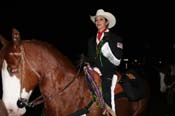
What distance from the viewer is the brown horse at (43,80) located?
5.27 metres

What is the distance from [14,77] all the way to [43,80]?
522 mm

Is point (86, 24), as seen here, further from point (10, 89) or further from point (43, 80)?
point (10, 89)

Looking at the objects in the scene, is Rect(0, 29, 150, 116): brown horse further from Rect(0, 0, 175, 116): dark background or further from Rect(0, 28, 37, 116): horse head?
Rect(0, 0, 175, 116): dark background

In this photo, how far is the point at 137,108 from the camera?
7.84 meters

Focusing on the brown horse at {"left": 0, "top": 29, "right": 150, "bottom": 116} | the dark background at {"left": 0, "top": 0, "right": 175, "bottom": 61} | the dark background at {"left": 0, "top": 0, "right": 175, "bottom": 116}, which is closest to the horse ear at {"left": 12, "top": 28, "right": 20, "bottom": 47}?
the brown horse at {"left": 0, "top": 29, "right": 150, "bottom": 116}

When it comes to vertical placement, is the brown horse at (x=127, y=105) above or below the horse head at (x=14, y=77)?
below

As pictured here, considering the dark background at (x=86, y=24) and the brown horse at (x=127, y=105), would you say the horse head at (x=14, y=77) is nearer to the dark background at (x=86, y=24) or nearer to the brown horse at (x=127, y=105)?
the brown horse at (x=127, y=105)

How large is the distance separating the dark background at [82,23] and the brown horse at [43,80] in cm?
1382

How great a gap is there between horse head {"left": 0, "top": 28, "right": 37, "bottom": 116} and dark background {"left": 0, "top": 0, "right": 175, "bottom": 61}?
14.2m

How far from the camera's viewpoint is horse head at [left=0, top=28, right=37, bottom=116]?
5.23 metres

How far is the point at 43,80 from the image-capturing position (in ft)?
18.5

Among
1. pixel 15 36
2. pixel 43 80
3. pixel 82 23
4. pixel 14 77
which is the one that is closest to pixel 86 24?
pixel 82 23

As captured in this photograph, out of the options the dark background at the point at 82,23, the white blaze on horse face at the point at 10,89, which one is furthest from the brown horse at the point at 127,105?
the dark background at the point at 82,23

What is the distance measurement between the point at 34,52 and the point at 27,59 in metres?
0.17
